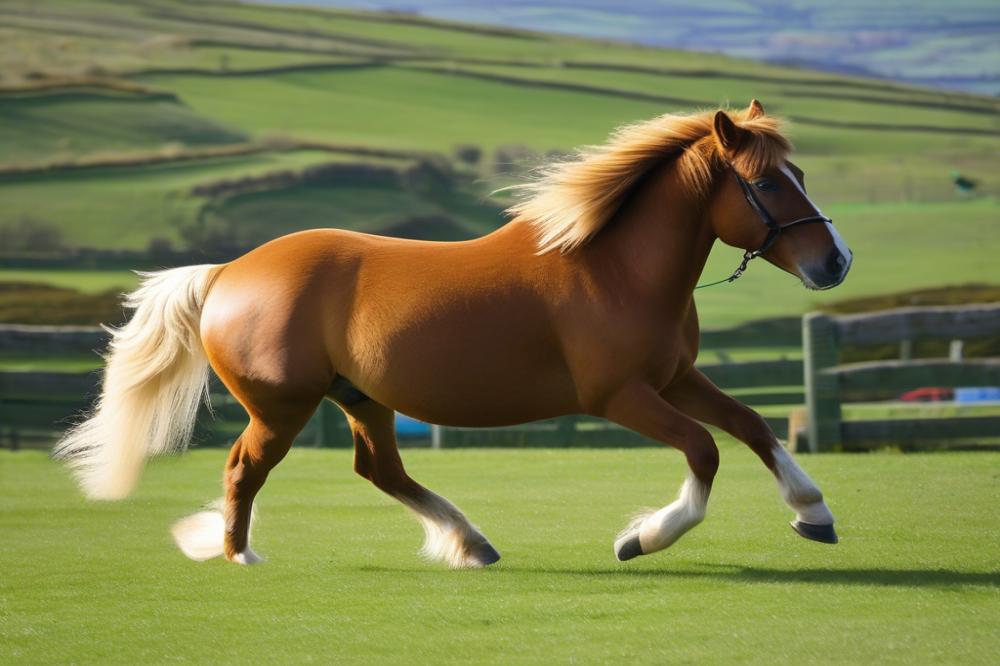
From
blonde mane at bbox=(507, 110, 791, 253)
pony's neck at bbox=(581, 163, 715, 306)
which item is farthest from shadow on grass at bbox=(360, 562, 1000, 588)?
blonde mane at bbox=(507, 110, 791, 253)

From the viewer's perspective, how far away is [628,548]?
17.5 ft

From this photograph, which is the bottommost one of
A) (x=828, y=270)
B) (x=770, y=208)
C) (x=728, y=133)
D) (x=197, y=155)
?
(x=197, y=155)

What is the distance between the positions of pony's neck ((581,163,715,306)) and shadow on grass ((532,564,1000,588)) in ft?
3.42

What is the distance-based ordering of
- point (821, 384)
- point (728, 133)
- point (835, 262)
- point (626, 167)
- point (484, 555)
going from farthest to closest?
point (821, 384), point (484, 555), point (626, 167), point (728, 133), point (835, 262)

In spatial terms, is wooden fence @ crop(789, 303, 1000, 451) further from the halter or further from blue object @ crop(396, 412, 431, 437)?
the halter

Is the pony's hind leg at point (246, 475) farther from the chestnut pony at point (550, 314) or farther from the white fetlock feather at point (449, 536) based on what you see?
the white fetlock feather at point (449, 536)

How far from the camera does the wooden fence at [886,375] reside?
31.3 feet

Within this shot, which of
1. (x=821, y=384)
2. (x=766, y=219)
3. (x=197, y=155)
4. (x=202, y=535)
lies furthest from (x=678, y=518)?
(x=197, y=155)

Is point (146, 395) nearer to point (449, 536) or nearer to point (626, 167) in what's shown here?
point (449, 536)

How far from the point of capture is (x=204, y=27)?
40.4 metres

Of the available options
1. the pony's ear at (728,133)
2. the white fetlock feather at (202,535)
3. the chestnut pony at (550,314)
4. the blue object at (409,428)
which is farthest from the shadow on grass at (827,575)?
the blue object at (409,428)

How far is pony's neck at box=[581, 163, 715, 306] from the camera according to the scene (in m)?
5.31

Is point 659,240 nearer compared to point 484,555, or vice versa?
point 659,240

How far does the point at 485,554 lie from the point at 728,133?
1950 mm
